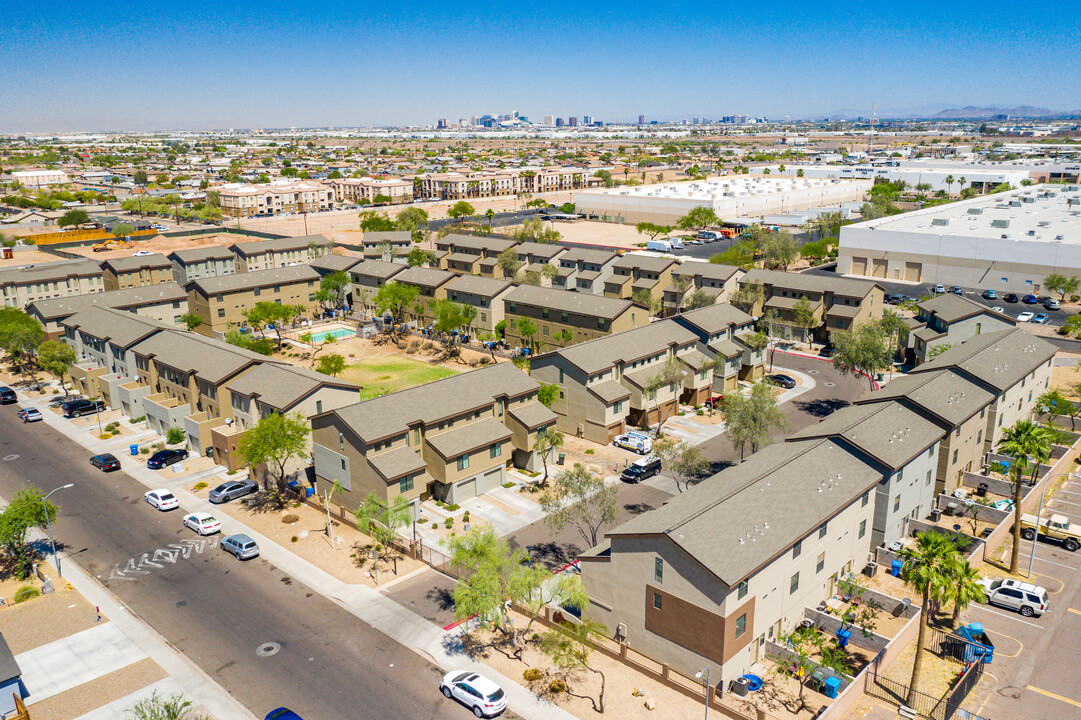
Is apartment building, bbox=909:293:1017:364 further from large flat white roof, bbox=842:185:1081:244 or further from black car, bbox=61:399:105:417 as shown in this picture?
black car, bbox=61:399:105:417

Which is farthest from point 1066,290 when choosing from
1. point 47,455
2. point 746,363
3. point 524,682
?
point 47,455

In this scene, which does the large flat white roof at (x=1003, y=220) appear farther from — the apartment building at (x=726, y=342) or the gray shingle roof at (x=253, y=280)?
the gray shingle roof at (x=253, y=280)

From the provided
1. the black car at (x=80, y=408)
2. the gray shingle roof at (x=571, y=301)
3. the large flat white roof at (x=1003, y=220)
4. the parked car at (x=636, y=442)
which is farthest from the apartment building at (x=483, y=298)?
the large flat white roof at (x=1003, y=220)

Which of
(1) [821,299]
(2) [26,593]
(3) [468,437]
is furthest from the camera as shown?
(1) [821,299]

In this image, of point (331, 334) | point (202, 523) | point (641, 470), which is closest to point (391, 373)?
point (331, 334)

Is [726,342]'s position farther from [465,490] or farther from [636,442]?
[465,490]

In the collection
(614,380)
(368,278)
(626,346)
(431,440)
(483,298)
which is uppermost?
(368,278)

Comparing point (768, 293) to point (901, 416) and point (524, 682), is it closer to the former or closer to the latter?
point (901, 416)
